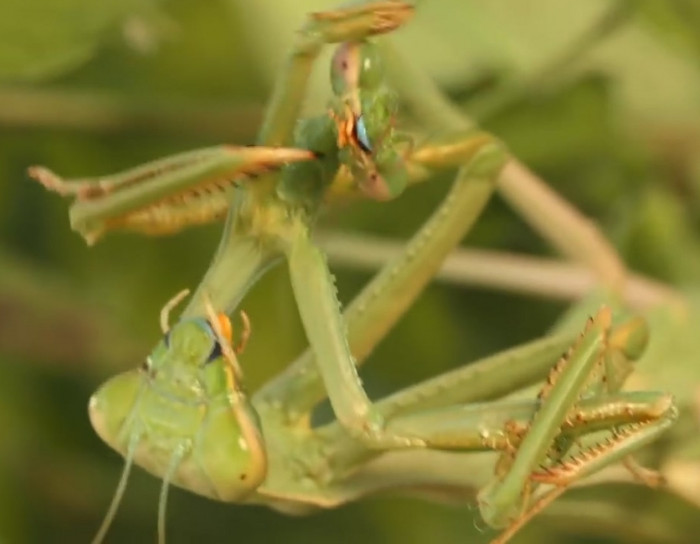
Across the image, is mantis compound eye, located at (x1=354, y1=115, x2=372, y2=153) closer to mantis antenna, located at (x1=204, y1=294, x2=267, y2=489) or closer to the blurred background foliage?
mantis antenna, located at (x1=204, y1=294, x2=267, y2=489)

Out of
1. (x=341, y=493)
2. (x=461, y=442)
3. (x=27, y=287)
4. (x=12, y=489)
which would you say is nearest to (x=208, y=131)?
(x=27, y=287)

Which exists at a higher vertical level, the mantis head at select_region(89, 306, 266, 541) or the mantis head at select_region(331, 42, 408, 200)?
the mantis head at select_region(331, 42, 408, 200)

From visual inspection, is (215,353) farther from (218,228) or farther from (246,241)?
(218,228)

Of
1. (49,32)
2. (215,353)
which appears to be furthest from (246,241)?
(49,32)

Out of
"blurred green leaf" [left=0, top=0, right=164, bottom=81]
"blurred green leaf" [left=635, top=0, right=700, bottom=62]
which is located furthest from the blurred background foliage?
"blurred green leaf" [left=0, top=0, right=164, bottom=81]

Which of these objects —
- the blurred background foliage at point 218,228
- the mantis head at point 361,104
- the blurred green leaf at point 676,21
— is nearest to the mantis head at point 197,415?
the mantis head at point 361,104

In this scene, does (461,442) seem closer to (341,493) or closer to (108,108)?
(341,493)
